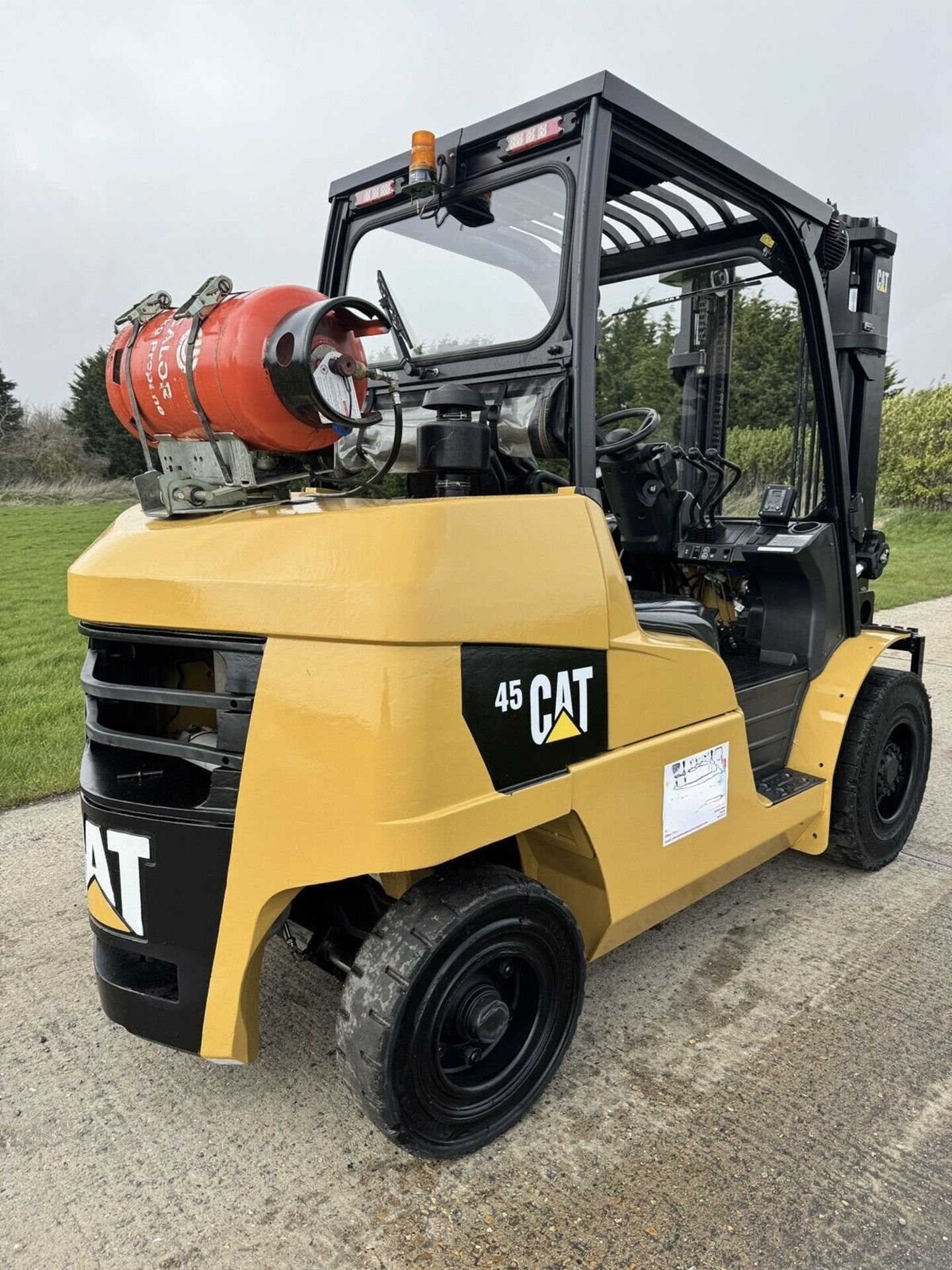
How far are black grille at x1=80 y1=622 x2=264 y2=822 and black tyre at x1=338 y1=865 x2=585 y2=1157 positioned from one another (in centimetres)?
49

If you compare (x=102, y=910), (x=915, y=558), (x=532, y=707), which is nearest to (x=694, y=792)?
(x=532, y=707)

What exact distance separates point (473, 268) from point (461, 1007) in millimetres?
2041

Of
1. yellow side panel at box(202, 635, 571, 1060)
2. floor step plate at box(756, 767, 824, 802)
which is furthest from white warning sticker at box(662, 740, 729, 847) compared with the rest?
yellow side panel at box(202, 635, 571, 1060)

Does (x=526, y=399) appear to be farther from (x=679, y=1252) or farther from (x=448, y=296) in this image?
(x=679, y=1252)

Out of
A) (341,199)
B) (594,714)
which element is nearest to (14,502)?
(341,199)

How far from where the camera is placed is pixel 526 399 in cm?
242

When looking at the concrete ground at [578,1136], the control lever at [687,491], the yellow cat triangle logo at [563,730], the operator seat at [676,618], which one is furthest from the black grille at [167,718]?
the control lever at [687,491]

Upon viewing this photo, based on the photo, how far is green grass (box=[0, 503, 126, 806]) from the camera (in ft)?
15.4

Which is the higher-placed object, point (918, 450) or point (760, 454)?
point (918, 450)

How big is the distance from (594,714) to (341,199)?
2011mm

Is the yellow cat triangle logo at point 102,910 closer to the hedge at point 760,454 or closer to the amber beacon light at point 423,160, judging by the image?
the amber beacon light at point 423,160

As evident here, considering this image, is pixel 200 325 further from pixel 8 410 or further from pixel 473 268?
pixel 8 410

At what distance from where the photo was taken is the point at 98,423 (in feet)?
100

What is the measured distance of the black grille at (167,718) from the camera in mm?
1974
